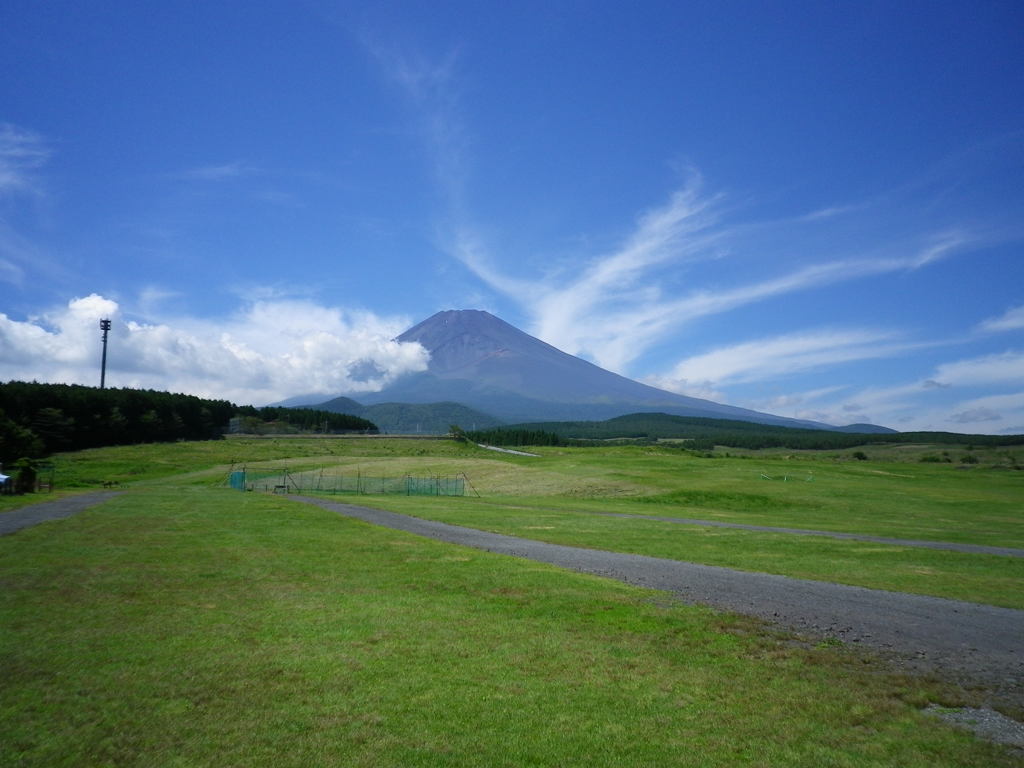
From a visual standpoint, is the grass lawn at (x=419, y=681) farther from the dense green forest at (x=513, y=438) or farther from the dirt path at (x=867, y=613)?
the dense green forest at (x=513, y=438)

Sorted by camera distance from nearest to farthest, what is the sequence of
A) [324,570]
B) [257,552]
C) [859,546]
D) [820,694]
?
1. [820,694]
2. [324,570]
3. [257,552]
4. [859,546]

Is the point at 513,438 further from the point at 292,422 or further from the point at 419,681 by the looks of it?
the point at 419,681

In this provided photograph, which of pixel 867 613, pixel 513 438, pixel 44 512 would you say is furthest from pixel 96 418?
pixel 867 613

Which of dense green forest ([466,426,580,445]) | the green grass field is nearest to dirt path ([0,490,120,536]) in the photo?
the green grass field

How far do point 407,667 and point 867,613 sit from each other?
364 inches

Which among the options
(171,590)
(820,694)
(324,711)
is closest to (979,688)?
(820,694)

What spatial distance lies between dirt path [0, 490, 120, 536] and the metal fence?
47.7ft

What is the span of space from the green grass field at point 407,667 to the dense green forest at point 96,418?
55484 mm

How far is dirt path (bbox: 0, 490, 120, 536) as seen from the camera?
23.7 meters

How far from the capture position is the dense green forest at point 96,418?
71.5 meters

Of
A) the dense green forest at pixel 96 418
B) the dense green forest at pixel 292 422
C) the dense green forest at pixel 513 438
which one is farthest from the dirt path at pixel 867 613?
the dense green forest at pixel 513 438

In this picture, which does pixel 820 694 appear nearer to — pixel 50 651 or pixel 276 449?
pixel 50 651

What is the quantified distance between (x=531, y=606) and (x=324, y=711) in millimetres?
5866

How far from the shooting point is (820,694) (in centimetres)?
823
